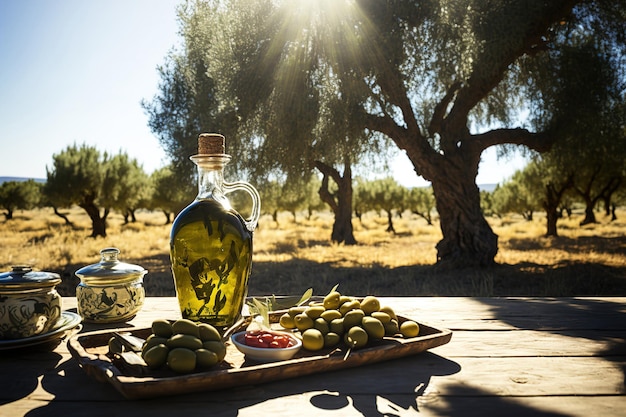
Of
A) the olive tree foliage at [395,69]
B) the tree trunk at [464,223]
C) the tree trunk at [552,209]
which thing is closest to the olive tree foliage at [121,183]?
the olive tree foliage at [395,69]

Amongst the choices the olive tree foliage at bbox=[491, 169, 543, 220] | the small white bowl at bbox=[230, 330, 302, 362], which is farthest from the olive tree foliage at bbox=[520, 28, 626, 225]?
the olive tree foliage at bbox=[491, 169, 543, 220]

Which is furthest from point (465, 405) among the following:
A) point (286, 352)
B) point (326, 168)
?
point (326, 168)

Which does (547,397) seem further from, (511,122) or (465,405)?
(511,122)

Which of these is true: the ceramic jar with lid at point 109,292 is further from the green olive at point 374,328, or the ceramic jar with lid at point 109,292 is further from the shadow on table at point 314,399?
the green olive at point 374,328

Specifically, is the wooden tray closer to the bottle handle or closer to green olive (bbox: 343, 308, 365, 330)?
green olive (bbox: 343, 308, 365, 330)

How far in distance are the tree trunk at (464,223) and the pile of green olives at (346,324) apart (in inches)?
332

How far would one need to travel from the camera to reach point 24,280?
1.56 metres

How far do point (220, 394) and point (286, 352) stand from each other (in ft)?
0.78

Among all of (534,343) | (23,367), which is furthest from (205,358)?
(534,343)

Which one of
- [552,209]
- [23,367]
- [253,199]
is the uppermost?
[552,209]

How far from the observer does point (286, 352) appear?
4.53 ft

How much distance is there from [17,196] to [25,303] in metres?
56.8

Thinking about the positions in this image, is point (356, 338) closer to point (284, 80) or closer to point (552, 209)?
point (284, 80)

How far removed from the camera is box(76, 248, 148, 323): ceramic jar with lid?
1.98 meters
